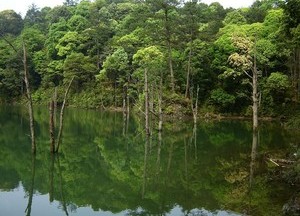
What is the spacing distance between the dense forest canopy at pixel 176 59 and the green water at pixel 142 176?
7055 millimetres

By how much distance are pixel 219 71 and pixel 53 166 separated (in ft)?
97.3

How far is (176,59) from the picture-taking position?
154 feet

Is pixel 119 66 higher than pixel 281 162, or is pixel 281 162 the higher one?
pixel 119 66

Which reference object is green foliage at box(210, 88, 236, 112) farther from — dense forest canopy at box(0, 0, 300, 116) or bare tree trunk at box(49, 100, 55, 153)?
bare tree trunk at box(49, 100, 55, 153)

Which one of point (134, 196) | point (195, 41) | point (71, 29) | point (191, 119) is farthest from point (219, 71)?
point (71, 29)

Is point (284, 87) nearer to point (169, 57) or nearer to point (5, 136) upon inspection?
point (169, 57)

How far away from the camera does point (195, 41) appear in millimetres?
44500

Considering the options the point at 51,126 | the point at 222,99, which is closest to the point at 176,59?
the point at 222,99

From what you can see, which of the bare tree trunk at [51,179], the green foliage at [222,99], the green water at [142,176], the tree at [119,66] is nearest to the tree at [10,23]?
the tree at [119,66]

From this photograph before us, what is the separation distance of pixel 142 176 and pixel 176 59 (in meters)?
31.7

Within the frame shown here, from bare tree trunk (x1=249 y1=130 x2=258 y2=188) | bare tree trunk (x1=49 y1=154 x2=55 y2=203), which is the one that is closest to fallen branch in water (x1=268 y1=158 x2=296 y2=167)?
bare tree trunk (x1=249 y1=130 x2=258 y2=188)

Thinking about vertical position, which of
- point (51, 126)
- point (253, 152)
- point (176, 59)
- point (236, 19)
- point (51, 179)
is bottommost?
point (51, 179)

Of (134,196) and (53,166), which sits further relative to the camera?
(53,166)

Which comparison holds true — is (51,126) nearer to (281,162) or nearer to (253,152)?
(253,152)
